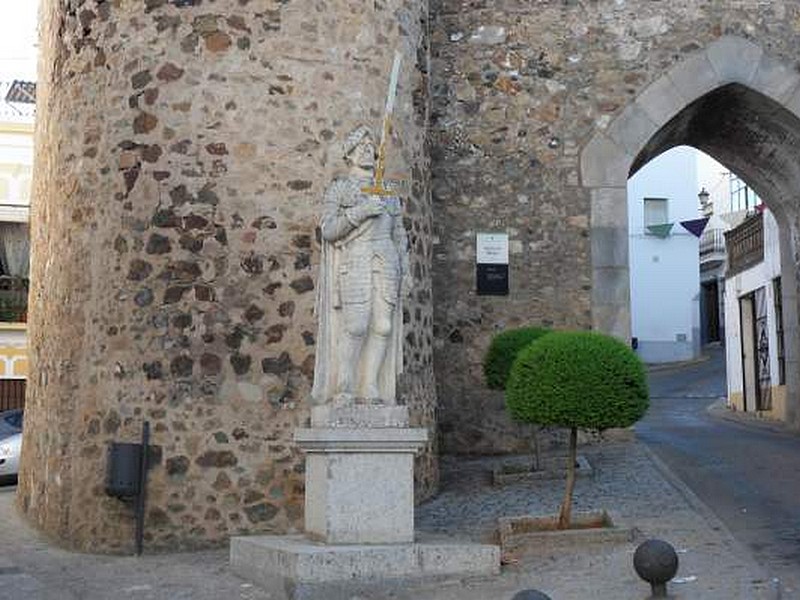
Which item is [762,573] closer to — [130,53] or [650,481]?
[650,481]

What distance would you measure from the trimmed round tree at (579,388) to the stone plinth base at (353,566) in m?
1.34

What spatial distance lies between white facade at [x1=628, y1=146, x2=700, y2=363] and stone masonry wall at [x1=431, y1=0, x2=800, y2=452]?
20.4 meters

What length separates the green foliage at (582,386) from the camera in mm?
7176

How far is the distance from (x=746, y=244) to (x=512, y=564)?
48.2 feet

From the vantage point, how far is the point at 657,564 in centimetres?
520

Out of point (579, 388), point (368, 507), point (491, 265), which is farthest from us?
point (491, 265)

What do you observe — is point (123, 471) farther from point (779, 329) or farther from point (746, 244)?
point (746, 244)

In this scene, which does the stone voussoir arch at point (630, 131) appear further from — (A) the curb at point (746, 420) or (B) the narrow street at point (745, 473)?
(A) the curb at point (746, 420)

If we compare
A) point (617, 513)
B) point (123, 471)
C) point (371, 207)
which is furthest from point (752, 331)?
point (371, 207)

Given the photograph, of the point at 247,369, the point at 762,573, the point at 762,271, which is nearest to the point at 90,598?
the point at 247,369

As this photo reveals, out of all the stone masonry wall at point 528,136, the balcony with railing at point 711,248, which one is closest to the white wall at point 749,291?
the stone masonry wall at point 528,136

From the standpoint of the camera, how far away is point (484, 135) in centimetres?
1182

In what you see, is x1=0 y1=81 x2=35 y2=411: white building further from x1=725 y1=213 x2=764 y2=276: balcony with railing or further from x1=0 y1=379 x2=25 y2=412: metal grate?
x1=725 y1=213 x2=764 y2=276: balcony with railing

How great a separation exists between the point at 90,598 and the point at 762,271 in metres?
14.6
